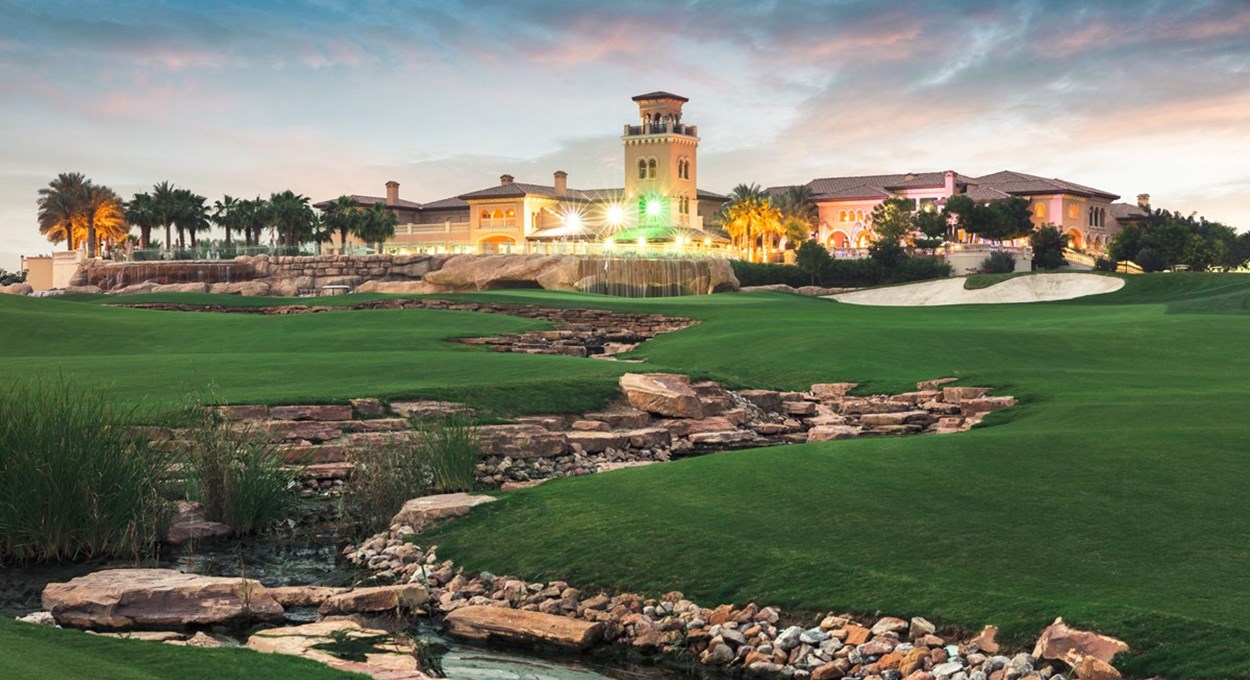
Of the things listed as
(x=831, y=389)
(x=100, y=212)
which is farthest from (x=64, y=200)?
(x=831, y=389)

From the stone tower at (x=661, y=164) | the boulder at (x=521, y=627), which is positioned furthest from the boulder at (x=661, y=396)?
the stone tower at (x=661, y=164)

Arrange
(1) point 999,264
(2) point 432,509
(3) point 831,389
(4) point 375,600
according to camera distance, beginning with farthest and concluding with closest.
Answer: (1) point 999,264 < (3) point 831,389 < (2) point 432,509 < (4) point 375,600

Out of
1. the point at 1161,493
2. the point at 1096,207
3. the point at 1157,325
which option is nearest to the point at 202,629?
the point at 1161,493

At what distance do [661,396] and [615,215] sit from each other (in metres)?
108

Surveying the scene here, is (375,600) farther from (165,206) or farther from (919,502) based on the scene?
(165,206)

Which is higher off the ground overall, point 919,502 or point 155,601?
point 919,502

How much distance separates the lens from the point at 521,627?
1436 centimetres

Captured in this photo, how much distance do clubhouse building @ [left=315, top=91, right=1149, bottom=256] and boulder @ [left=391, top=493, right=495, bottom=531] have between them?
101527mm

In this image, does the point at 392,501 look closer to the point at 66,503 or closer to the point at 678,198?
the point at 66,503

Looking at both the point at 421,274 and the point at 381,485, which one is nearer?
the point at 381,485

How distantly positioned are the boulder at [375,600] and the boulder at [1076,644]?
715cm

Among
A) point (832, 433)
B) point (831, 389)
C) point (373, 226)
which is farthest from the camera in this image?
point (373, 226)

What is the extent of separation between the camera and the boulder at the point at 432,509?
1844 centimetres

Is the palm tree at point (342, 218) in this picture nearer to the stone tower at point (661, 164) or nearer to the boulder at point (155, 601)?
the stone tower at point (661, 164)
